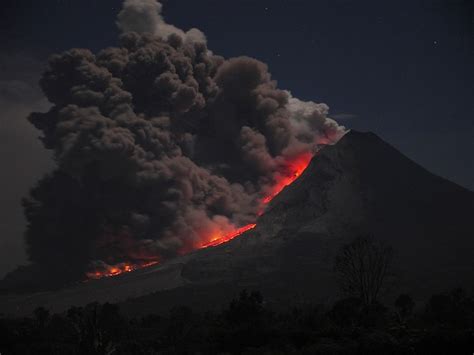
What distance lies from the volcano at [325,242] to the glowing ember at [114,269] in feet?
25.8

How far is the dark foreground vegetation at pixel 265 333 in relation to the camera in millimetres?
30284

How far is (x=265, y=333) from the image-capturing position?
4456cm

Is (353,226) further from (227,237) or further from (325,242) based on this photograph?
(227,237)

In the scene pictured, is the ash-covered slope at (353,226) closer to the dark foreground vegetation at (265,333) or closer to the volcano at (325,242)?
the volcano at (325,242)

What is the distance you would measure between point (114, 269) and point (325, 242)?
189 ft

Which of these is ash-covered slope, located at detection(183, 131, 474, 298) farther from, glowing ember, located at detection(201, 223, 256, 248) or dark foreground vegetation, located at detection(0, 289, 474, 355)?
dark foreground vegetation, located at detection(0, 289, 474, 355)

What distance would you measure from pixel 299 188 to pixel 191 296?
63153 mm

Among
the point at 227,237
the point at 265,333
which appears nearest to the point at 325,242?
the point at 227,237

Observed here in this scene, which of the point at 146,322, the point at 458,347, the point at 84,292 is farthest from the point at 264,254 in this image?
the point at 458,347

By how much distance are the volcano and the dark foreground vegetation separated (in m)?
37.8

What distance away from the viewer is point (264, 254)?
14625 cm

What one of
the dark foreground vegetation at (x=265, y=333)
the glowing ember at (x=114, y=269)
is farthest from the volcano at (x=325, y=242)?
the dark foreground vegetation at (x=265, y=333)

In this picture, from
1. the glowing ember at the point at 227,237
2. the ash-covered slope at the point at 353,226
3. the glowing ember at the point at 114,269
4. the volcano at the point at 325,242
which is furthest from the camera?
the glowing ember at the point at 227,237

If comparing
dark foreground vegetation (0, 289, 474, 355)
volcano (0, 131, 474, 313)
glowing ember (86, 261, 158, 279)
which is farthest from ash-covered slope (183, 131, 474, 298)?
dark foreground vegetation (0, 289, 474, 355)
